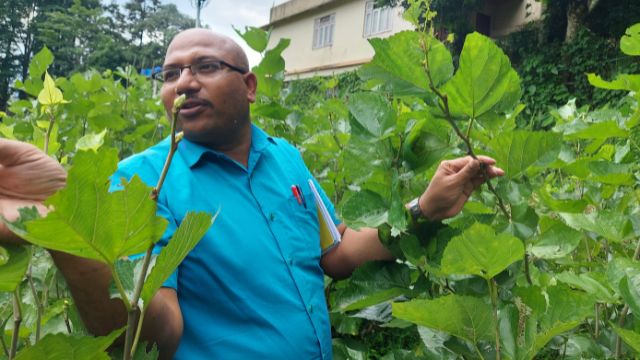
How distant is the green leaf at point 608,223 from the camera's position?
1073 millimetres

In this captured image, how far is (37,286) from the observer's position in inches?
55.0

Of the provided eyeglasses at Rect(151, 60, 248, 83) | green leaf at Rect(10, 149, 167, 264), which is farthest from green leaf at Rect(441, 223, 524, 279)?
eyeglasses at Rect(151, 60, 248, 83)

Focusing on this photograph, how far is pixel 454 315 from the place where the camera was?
0.82 meters

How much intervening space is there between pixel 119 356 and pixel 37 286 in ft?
1.67

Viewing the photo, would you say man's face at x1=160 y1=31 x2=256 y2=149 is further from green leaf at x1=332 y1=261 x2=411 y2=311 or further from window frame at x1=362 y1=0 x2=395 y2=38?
window frame at x1=362 y1=0 x2=395 y2=38

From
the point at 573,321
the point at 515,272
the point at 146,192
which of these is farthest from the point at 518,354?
the point at 146,192

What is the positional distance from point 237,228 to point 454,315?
33.9 inches

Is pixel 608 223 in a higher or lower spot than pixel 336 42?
lower

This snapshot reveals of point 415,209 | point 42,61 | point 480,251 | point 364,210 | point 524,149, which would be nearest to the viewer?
point 480,251

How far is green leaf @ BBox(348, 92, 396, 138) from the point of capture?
1108mm

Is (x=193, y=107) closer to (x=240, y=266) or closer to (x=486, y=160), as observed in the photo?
(x=240, y=266)

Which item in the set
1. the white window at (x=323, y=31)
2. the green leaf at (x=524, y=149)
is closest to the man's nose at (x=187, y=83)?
the green leaf at (x=524, y=149)

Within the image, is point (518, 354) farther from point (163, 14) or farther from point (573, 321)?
point (163, 14)

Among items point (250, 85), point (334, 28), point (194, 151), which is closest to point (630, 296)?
point (194, 151)
